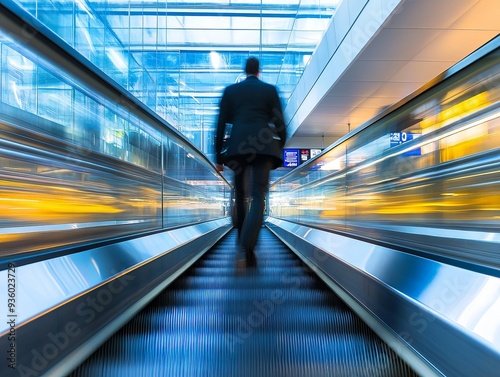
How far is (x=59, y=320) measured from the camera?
1398 millimetres

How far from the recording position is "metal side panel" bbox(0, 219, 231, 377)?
3.96 ft

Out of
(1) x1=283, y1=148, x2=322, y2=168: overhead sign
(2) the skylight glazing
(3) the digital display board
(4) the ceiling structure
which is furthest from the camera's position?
(1) x1=283, y1=148, x2=322, y2=168: overhead sign

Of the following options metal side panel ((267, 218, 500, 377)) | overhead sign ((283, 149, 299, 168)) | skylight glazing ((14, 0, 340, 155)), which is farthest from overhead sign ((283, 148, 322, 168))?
metal side panel ((267, 218, 500, 377))

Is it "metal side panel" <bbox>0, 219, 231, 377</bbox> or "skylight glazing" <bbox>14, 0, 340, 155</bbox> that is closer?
"metal side panel" <bbox>0, 219, 231, 377</bbox>

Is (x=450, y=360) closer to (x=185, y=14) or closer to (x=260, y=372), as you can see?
(x=260, y=372)

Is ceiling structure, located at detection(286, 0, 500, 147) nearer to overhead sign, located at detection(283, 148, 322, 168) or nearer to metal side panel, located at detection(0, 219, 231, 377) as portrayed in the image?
overhead sign, located at detection(283, 148, 322, 168)

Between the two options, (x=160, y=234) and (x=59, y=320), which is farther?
(x=160, y=234)

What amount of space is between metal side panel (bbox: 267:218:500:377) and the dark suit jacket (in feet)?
4.49

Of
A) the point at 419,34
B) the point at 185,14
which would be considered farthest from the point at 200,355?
the point at 185,14

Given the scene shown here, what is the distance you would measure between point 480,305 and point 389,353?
0.50m

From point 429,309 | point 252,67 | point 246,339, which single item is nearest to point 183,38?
point 252,67

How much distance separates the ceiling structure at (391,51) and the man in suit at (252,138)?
13.5 ft

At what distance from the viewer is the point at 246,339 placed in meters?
1.78

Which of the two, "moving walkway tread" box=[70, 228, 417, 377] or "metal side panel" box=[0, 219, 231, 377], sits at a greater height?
"metal side panel" box=[0, 219, 231, 377]
